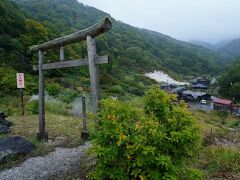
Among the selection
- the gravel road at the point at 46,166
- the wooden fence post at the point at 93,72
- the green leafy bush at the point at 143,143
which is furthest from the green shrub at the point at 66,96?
the green leafy bush at the point at 143,143

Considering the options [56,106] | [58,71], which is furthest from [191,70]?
[56,106]

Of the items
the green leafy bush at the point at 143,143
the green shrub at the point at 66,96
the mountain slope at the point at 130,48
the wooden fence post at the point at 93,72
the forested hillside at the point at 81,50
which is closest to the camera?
the green leafy bush at the point at 143,143

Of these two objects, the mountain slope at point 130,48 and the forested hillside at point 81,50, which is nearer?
the forested hillside at point 81,50

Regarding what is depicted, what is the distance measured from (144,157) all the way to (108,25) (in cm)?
278

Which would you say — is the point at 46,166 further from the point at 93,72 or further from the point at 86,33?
the point at 86,33

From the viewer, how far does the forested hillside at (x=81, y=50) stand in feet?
115

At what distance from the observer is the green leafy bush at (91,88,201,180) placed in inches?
196

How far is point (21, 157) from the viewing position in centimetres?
832

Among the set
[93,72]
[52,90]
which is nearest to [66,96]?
[52,90]

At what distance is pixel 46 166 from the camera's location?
25.5ft

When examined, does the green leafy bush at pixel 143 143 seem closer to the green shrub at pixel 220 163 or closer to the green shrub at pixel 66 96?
the green shrub at pixel 220 163

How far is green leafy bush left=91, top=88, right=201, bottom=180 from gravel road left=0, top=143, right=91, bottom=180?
2.27 meters

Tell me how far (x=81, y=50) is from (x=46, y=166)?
40652mm

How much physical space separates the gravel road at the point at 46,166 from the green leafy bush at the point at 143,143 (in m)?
2.27
